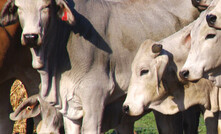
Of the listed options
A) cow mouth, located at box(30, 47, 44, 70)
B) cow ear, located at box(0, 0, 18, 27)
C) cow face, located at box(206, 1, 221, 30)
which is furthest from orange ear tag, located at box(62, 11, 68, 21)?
cow face, located at box(206, 1, 221, 30)

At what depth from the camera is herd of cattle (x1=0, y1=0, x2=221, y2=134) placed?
10148 millimetres

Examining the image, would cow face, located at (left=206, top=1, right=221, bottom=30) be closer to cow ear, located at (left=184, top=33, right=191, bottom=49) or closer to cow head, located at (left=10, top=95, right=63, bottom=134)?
cow ear, located at (left=184, top=33, right=191, bottom=49)

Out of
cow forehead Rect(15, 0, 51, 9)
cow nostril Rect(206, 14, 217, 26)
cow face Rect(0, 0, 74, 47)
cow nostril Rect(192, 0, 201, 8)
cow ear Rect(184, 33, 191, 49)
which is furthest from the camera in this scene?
cow nostril Rect(192, 0, 201, 8)

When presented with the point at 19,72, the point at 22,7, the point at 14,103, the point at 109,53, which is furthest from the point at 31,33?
the point at 14,103

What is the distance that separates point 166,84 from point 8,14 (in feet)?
7.01

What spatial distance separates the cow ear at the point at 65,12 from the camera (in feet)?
34.8

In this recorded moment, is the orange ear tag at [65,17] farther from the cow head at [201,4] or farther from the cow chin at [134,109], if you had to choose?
the cow head at [201,4]

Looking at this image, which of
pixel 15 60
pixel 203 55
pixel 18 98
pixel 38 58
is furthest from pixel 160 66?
pixel 18 98

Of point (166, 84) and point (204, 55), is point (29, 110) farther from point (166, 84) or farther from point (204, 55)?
point (204, 55)

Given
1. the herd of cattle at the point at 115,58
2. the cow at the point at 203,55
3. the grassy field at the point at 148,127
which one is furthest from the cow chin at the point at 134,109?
the grassy field at the point at 148,127

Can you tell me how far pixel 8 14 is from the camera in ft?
36.1

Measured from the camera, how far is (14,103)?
47.4 ft

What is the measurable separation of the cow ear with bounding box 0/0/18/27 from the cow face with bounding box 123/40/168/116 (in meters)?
1.69

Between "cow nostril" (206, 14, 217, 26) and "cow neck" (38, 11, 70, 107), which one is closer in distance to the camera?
"cow nostril" (206, 14, 217, 26)
